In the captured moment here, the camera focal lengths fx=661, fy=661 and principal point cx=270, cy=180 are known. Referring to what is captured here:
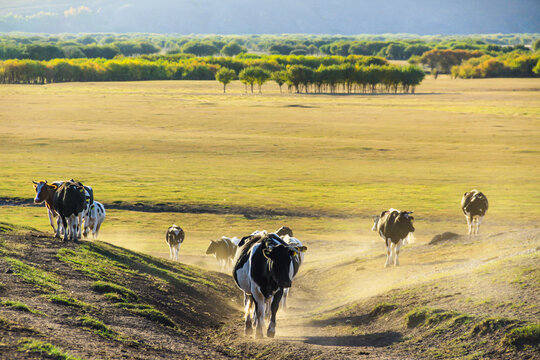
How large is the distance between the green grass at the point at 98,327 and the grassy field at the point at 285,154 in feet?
96.2

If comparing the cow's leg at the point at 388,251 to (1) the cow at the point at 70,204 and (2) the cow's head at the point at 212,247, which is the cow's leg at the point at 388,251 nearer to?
(2) the cow's head at the point at 212,247

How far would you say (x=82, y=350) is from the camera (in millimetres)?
11852

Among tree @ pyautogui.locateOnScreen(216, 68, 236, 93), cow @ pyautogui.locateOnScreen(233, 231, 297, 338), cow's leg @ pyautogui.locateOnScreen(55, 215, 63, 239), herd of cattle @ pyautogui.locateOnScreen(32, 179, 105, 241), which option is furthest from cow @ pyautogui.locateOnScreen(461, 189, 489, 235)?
tree @ pyautogui.locateOnScreen(216, 68, 236, 93)

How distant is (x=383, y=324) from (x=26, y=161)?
174ft

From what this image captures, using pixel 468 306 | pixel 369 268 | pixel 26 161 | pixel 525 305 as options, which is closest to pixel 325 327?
pixel 468 306

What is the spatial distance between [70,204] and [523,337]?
Result: 15.1m

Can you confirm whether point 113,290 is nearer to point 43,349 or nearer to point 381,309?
point 43,349

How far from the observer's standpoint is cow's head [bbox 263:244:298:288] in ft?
49.4

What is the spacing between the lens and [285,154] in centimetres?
6906

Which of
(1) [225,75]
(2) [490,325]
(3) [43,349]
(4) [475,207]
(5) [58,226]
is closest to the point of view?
(3) [43,349]

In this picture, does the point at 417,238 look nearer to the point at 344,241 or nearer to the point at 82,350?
the point at 344,241

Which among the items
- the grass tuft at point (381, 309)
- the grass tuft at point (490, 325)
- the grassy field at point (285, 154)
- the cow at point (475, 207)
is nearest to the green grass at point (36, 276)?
the grass tuft at point (381, 309)

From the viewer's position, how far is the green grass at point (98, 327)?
13.4 m

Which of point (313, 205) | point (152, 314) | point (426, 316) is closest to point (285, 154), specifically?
point (313, 205)
